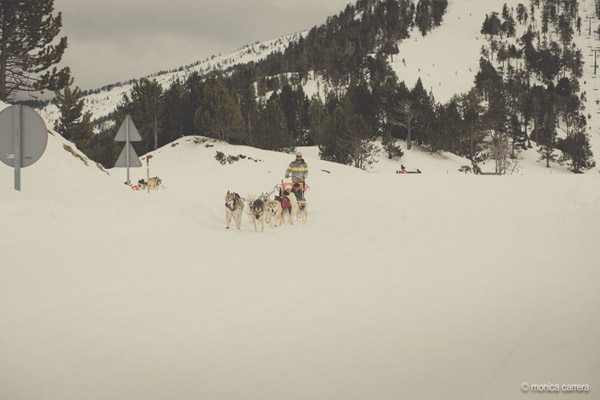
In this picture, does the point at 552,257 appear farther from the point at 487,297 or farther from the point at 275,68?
the point at 275,68

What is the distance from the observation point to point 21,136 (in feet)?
22.7

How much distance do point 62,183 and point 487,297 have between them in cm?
951

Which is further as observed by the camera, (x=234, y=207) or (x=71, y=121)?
(x=71, y=121)

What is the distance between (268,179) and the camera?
25484 mm

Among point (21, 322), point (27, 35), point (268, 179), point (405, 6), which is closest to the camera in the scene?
point (21, 322)

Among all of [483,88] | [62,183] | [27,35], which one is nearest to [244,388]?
[62,183]

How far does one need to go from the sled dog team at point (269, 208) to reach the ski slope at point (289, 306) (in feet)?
2.15

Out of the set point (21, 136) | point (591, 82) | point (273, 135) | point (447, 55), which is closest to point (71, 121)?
point (273, 135)

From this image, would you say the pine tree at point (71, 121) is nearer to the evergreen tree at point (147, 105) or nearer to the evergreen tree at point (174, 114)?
the evergreen tree at point (147, 105)

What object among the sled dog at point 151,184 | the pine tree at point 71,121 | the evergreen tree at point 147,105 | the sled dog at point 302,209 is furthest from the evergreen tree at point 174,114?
the sled dog at point 302,209

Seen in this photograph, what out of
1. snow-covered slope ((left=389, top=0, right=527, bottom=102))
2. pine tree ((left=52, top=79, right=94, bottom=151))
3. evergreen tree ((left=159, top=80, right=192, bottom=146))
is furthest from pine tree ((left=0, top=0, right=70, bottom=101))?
snow-covered slope ((left=389, top=0, right=527, bottom=102))

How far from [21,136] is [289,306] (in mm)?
5870

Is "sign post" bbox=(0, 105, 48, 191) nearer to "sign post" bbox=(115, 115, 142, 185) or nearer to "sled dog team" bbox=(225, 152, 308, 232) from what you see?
"sled dog team" bbox=(225, 152, 308, 232)

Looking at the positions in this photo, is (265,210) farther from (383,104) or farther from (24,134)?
(383,104)
